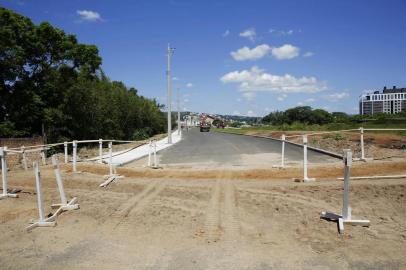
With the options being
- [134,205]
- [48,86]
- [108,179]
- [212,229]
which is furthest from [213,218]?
[48,86]

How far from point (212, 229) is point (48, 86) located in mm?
29557

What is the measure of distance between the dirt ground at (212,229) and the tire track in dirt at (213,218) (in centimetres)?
2

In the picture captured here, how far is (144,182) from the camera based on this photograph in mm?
12039

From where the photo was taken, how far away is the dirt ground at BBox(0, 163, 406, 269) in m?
5.68

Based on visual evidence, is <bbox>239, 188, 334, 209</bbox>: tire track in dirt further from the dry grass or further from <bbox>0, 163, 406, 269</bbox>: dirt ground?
the dry grass

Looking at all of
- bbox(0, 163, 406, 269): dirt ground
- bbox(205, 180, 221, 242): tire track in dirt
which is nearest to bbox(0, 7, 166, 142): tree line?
bbox(0, 163, 406, 269): dirt ground

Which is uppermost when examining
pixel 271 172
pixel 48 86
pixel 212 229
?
pixel 48 86

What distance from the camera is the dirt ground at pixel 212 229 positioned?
18.6 ft

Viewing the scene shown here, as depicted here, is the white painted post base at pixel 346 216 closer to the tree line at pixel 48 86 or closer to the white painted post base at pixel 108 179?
the white painted post base at pixel 108 179

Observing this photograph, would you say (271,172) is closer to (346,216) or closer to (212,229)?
(346,216)

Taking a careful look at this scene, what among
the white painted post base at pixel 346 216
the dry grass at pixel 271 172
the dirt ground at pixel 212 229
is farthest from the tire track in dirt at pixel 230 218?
the dry grass at pixel 271 172

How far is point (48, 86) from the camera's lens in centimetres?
3259

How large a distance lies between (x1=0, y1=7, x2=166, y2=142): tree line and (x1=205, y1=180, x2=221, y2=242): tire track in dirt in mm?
24166

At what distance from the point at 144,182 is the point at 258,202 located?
444 cm
